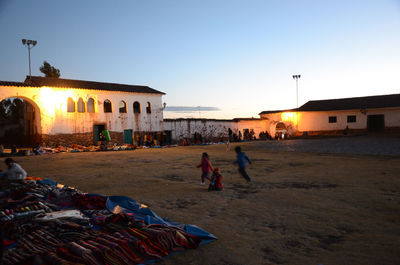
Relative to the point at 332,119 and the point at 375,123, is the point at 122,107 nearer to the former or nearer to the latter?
the point at 332,119

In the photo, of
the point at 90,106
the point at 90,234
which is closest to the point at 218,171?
the point at 90,234

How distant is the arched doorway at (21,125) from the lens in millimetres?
24064

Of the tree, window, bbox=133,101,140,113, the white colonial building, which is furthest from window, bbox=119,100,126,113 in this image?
the tree

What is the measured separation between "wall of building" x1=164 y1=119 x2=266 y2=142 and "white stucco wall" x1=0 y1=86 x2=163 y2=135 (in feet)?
7.06

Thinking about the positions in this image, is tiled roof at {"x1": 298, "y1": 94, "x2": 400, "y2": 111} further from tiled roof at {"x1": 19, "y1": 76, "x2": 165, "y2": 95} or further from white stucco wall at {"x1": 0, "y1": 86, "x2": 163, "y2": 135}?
tiled roof at {"x1": 19, "y1": 76, "x2": 165, "y2": 95}

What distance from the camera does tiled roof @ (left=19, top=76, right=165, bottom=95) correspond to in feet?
77.4

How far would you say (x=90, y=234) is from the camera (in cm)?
416

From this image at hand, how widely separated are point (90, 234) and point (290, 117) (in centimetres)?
3607

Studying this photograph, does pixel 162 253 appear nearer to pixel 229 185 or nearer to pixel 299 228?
pixel 299 228

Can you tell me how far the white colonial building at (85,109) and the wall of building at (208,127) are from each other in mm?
2090

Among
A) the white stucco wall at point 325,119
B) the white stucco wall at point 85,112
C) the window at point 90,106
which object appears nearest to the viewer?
the white stucco wall at point 85,112

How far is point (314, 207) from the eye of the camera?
5555 millimetres

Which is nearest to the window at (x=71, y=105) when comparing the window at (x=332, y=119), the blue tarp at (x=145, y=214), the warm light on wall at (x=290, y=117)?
the blue tarp at (x=145, y=214)

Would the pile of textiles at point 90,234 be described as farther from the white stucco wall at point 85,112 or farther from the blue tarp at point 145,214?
the white stucco wall at point 85,112
